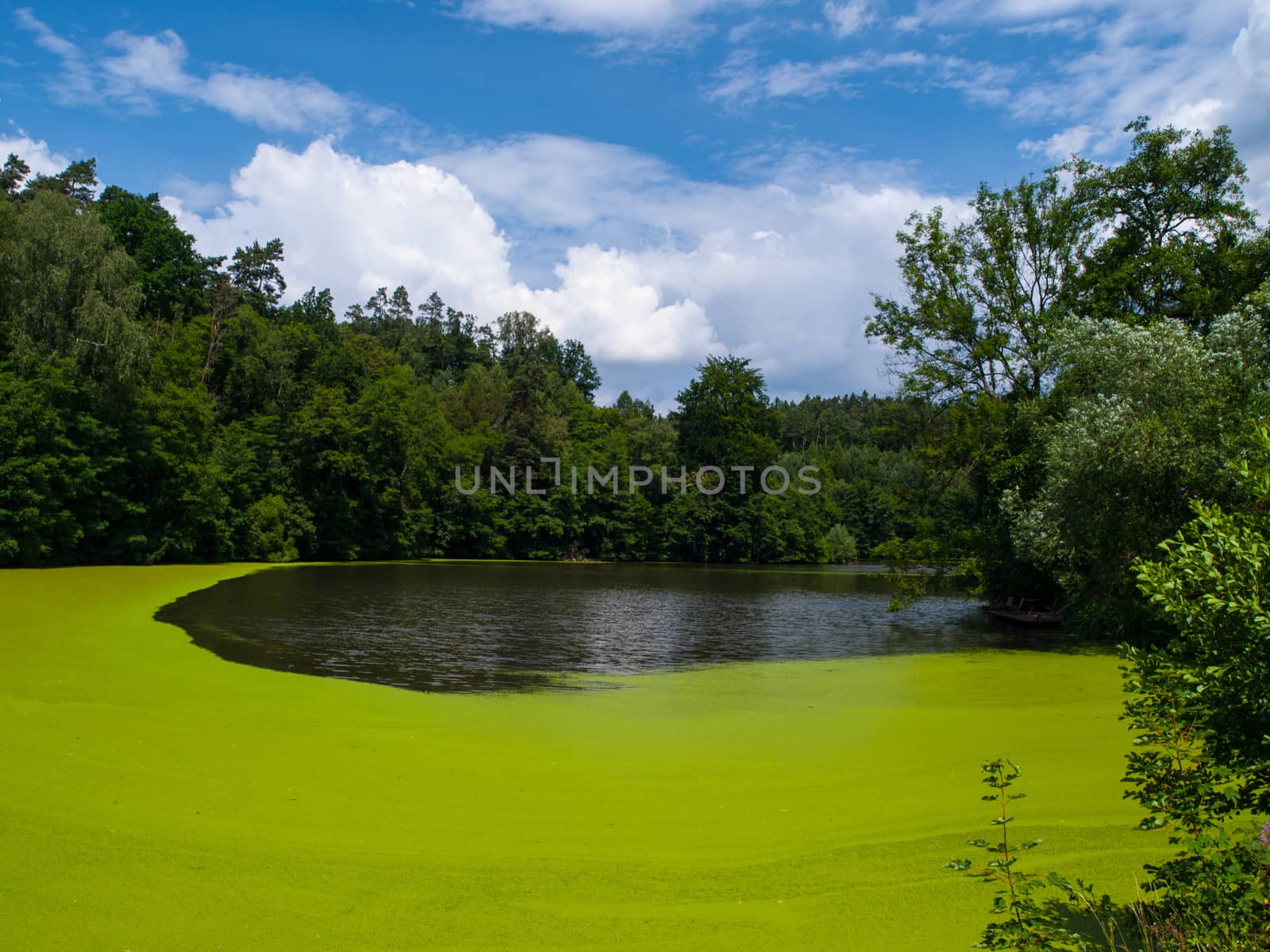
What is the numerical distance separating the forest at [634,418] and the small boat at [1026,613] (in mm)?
809

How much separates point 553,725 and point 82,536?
108 feet

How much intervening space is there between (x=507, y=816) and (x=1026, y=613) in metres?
26.2

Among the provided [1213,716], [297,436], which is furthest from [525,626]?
[297,436]

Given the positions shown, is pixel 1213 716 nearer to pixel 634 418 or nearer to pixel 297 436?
pixel 297 436

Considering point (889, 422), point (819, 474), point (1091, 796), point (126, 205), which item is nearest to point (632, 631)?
point (889, 422)

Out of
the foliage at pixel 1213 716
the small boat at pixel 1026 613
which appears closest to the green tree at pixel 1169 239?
the small boat at pixel 1026 613

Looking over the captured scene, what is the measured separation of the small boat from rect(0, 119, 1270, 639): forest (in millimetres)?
809

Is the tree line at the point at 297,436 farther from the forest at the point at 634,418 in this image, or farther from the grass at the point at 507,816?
the grass at the point at 507,816

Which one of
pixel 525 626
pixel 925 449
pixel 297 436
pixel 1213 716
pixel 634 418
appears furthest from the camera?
pixel 634 418

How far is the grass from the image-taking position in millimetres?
4750

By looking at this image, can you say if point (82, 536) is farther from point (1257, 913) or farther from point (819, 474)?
point (819, 474)

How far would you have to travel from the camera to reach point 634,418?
84625 mm

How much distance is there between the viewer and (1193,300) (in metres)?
23.1

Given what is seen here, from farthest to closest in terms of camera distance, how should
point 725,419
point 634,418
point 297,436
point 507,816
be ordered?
point 634,418 < point 725,419 < point 297,436 < point 507,816
